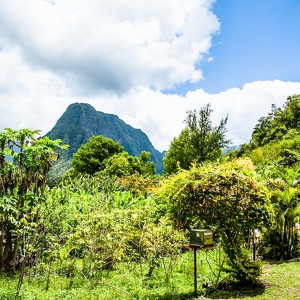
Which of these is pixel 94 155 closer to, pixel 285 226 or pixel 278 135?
pixel 278 135

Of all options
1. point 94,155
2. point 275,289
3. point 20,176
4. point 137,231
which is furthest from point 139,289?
point 94,155

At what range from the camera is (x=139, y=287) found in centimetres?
628

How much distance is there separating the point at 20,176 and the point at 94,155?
32383mm

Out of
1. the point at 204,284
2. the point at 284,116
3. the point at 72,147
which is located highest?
the point at 72,147

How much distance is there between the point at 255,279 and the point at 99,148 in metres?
35.2

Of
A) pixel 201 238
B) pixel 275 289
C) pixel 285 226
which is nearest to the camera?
pixel 201 238

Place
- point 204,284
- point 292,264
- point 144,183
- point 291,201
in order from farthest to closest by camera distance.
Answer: point 144,183
point 291,201
point 292,264
point 204,284

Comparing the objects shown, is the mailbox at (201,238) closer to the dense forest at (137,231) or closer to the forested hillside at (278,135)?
the dense forest at (137,231)

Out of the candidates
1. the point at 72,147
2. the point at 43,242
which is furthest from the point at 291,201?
the point at 72,147

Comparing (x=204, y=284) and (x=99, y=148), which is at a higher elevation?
(x=99, y=148)

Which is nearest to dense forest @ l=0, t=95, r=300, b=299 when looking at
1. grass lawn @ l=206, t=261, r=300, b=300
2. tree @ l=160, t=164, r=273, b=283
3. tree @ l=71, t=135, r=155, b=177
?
tree @ l=160, t=164, r=273, b=283

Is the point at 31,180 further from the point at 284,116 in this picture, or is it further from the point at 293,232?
the point at 284,116

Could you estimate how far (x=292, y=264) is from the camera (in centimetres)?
768

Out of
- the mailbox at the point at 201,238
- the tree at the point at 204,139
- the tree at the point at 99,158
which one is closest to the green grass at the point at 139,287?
the mailbox at the point at 201,238
